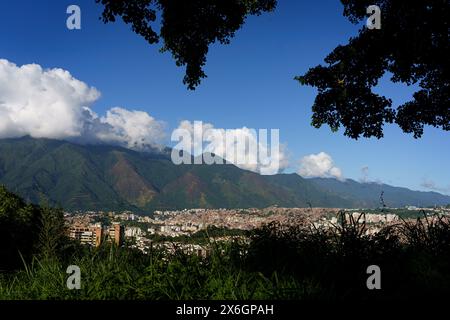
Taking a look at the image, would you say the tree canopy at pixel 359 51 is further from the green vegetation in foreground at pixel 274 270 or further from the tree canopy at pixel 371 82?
the green vegetation in foreground at pixel 274 270

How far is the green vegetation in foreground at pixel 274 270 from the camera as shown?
15.5 feet

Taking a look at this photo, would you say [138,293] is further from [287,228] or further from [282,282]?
[287,228]

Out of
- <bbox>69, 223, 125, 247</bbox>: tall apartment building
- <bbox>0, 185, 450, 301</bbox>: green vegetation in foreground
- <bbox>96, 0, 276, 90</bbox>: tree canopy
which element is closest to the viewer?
<bbox>0, 185, 450, 301</bbox>: green vegetation in foreground

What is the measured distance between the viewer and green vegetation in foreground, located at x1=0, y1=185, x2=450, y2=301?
471cm

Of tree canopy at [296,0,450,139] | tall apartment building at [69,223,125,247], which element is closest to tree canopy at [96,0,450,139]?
tree canopy at [296,0,450,139]

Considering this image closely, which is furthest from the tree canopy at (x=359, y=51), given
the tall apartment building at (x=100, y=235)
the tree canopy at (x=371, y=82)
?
the tall apartment building at (x=100, y=235)

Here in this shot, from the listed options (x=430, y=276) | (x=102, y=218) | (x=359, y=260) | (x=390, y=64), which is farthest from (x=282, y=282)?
(x=390, y=64)

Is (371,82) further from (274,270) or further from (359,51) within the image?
(274,270)

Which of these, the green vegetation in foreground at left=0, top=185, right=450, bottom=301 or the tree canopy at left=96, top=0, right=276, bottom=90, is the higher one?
the tree canopy at left=96, top=0, right=276, bottom=90

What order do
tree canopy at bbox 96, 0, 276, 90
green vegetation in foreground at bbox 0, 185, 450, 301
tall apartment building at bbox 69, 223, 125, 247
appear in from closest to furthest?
1. green vegetation in foreground at bbox 0, 185, 450, 301
2. tall apartment building at bbox 69, 223, 125, 247
3. tree canopy at bbox 96, 0, 276, 90

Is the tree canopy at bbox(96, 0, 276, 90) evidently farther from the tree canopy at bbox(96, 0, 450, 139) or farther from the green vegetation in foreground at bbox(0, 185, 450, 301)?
the green vegetation in foreground at bbox(0, 185, 450, 301)

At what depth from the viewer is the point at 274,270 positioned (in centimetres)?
537

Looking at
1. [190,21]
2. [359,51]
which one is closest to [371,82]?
[359,51]

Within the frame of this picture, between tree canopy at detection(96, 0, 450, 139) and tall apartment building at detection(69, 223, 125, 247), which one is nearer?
tall apartment building at detection(69, 223, 125, 247)
